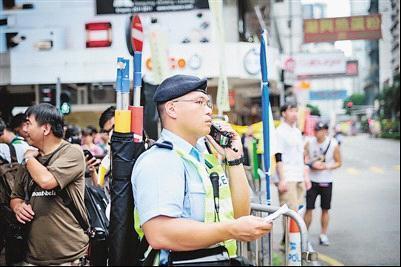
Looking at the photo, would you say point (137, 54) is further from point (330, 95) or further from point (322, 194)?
point (330, 95)

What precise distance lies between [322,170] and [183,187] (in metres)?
5.80

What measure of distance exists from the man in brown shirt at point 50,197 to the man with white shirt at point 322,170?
486 cm

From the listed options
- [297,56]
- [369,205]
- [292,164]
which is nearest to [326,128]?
[292,164]

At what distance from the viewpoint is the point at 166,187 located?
2137mm

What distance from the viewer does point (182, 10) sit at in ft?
53.0

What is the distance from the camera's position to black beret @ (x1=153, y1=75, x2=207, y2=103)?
2.32 m

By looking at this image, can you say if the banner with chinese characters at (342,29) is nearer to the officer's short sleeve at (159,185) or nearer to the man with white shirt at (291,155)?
the man with white shirt at (291,155)

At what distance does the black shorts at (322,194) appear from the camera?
762 cm

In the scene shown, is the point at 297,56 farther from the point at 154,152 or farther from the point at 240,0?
the point at 154,152

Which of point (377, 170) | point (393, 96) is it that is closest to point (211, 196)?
point (377, 170)

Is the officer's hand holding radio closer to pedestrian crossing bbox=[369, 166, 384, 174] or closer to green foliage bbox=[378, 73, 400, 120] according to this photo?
pedestrian crossing bbox=[369, 166, 384, 174]

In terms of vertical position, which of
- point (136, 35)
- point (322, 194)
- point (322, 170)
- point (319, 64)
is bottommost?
point (322, 194)

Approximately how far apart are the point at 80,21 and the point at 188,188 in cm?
1515

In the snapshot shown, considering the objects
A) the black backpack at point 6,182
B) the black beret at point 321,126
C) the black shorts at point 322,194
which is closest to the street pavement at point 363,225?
the black shorts at point 322,194
